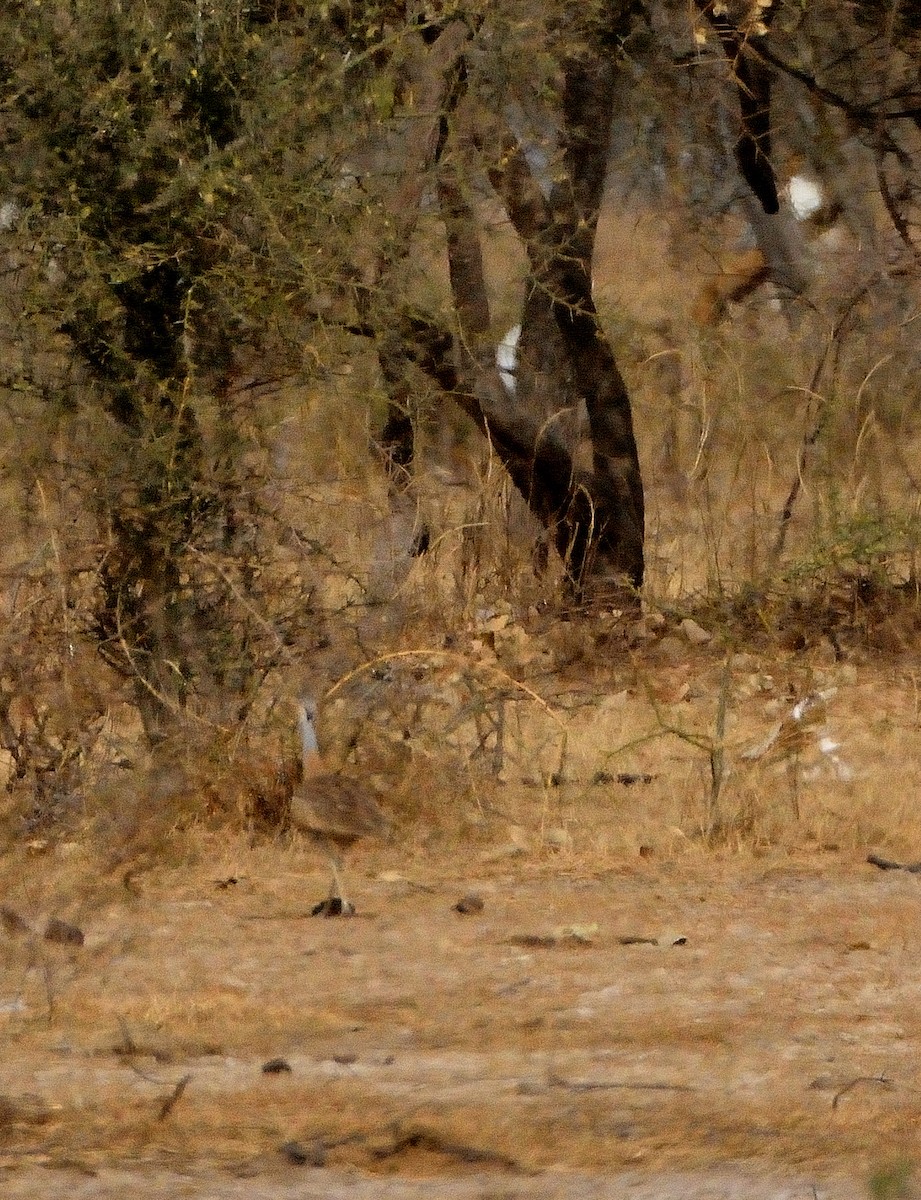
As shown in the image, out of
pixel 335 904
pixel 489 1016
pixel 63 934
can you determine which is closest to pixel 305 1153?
pixel 489 1016

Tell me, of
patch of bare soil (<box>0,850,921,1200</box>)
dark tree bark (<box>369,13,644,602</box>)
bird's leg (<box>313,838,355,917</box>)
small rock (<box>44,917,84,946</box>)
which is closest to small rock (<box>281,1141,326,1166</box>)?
patch of bare soil (<box>0,850,921,1200</box>)

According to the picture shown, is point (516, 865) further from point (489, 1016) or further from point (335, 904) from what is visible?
point (489, 1016)

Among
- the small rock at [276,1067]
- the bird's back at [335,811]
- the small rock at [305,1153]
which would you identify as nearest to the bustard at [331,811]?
the bird's back at [335,811]

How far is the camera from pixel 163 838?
18.0ft

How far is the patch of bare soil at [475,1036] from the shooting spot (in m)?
3.31

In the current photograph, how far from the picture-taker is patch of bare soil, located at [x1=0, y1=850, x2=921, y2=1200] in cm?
331

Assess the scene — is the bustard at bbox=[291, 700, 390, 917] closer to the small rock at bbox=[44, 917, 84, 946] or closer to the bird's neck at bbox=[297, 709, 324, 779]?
the bird's neck at bbox=[297, 709, 324, 779]

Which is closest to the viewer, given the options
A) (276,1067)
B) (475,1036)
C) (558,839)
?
(276,1067)

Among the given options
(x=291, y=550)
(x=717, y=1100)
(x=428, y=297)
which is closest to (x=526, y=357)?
(x=428, y=297)

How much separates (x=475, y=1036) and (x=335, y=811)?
65.7 inches

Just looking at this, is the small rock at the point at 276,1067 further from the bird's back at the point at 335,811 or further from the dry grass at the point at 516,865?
the bird's back at the point at 335,811

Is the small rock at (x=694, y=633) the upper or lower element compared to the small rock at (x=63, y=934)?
upper

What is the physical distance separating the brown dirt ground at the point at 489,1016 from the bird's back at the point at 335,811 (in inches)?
3.3

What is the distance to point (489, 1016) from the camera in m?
4.14
